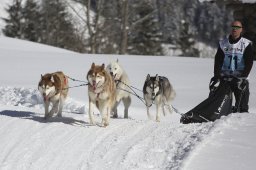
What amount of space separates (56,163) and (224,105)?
8.71 ft

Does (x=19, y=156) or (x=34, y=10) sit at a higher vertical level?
(x=34, y=10)

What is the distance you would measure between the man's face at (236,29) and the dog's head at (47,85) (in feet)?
9.01

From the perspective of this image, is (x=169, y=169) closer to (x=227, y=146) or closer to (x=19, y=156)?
(x=227, y=146)

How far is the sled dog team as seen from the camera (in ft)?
21.9

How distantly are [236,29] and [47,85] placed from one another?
285 centimetres

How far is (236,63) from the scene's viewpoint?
6.93 metres

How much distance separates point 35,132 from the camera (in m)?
6.49

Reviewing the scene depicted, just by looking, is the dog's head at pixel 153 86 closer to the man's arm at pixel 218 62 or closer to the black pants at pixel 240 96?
the man's arm at pixel 218 62

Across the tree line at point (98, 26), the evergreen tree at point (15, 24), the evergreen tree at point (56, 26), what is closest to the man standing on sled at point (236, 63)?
the tree line at point (98, 26)

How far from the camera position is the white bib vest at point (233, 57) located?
6.82 metres

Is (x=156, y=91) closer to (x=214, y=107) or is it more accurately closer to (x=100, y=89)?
(x=214, y=107)

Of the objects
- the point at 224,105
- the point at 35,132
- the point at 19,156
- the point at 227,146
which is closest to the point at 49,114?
the point at 35,132

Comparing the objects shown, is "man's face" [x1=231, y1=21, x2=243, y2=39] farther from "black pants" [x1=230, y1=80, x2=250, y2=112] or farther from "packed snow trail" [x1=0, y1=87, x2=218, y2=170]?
"packed snow trail" [x1=0, y1=87, x2=218, y2=170]

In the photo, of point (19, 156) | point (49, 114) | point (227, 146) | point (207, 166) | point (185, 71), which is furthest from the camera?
point (185, 71)
